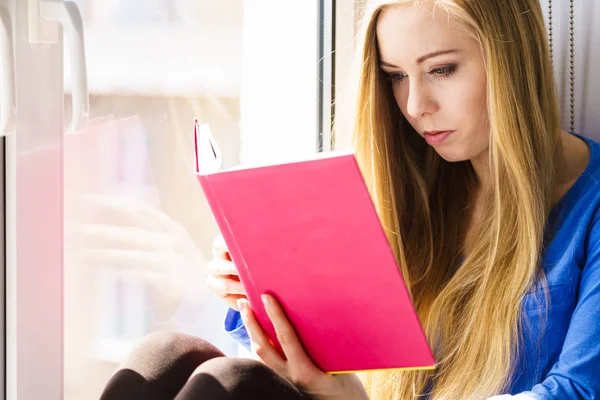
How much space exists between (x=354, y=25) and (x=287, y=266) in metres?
0.81

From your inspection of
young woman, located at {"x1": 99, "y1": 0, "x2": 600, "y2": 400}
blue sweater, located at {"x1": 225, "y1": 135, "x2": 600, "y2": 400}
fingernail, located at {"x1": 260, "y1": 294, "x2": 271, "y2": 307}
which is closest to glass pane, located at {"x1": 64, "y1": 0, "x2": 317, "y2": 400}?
young woman, located at {"x1": 99, "y1": 0, "x2": 600, "y2": 400}

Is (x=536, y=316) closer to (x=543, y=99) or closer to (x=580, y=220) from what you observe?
(x=580, y=220)

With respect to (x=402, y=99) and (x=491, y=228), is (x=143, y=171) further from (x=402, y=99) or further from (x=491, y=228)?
(x=491, y=228)

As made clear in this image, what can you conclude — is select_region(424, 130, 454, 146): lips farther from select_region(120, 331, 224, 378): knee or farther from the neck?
select_region(120, 331, 224, 378): knee

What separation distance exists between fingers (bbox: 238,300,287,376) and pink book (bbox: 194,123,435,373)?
29 millimetres

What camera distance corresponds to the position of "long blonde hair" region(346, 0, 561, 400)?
37.1 inches

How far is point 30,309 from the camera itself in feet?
3.16

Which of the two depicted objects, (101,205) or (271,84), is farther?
(271,84)

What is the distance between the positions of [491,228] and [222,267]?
0.38 m

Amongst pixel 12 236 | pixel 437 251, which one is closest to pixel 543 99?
pixel 437 251

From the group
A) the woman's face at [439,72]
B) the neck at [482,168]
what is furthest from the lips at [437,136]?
the neck at [482,168]

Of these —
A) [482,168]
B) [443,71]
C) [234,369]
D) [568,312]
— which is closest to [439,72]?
[443,71]

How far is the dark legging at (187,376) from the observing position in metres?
0.75

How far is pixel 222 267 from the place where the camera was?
0.94 metres
